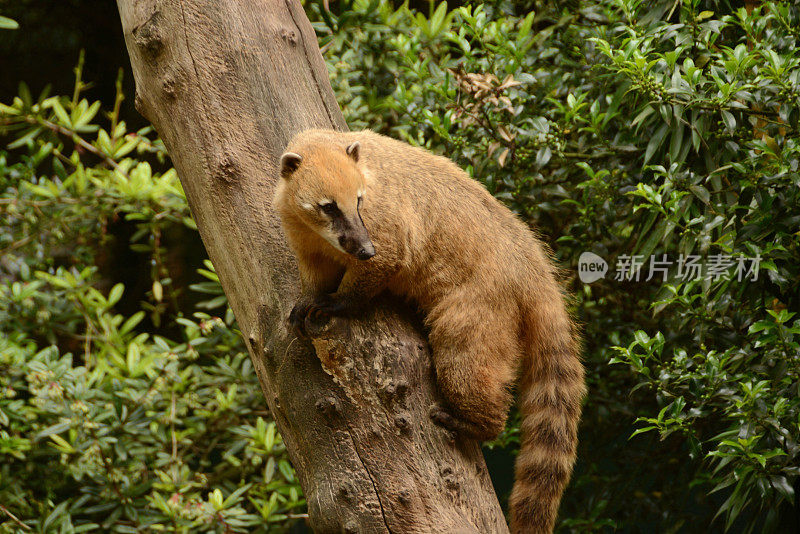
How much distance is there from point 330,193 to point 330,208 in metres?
0.06

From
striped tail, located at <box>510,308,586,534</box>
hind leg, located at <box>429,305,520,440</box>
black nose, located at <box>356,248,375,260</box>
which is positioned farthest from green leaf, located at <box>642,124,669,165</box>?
black nose, located at <box>356,248,375,260</box>

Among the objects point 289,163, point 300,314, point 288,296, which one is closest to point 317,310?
point 300,314

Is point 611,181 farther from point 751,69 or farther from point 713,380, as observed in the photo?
point 713,380

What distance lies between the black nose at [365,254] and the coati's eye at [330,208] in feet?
0.63

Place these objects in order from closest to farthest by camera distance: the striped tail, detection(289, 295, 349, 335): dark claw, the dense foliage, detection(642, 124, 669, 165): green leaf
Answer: detection(289, 295, 349, 335): dark claw → the striped tail → the dense foliage → detection(642, 124, 669, 165): green leaf

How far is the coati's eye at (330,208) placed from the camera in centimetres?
249

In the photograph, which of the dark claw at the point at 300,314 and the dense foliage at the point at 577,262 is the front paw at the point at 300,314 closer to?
the dark claw at the point at 300,314

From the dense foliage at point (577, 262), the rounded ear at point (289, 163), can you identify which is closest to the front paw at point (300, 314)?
the rounded ear at point (289, 163)

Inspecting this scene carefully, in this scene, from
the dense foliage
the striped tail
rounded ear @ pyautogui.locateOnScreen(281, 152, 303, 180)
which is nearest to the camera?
rounded ear @ pyautogui.locateOnScreen(281, 152, 303, 180)

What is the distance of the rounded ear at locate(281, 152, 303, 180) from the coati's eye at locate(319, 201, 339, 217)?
0.20 metres

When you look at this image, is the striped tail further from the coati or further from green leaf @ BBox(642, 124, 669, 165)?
green leaf @ BBox(642, 124, 669, 165)

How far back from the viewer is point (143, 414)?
14.0 ft

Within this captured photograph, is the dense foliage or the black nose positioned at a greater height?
the black nose

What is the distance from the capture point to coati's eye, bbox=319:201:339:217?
98.2 inches
